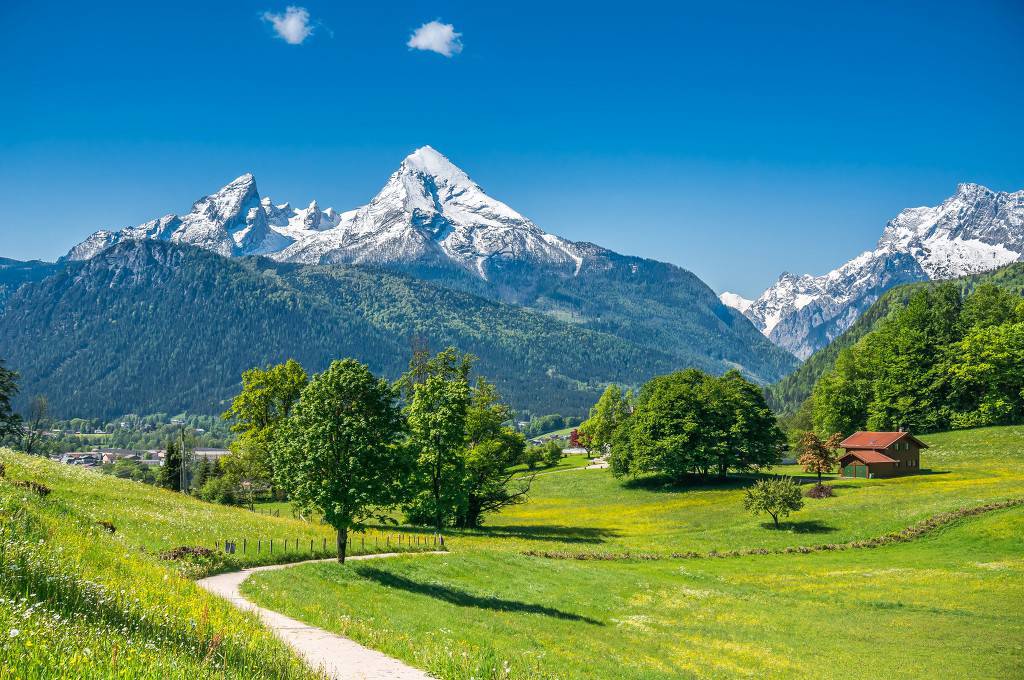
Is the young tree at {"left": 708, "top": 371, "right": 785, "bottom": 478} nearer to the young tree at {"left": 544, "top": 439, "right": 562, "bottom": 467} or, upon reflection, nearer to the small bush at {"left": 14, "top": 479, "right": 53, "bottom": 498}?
the young tree at {"left": 544, "top": 439, "right": 562, "bottom": 467}

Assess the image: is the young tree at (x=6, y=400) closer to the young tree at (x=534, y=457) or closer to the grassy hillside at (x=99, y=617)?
the grassy hillside at (x=99, y=617)

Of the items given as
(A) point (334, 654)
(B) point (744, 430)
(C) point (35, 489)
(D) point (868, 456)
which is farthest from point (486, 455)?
(D) point (868, 456)

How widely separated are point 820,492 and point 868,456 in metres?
19.4

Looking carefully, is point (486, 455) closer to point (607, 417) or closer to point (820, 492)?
point (820, 492)

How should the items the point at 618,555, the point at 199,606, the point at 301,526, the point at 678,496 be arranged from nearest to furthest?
the point at 199,606 < the point at 301,526 < the point at 618,555 < the point at 678,496

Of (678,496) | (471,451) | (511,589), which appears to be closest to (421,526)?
(471,451)

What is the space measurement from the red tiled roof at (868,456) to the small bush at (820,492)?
15236 mm

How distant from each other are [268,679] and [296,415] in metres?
28.9

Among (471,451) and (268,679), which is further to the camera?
(471,451)

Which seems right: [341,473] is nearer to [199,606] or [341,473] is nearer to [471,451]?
[199,606]

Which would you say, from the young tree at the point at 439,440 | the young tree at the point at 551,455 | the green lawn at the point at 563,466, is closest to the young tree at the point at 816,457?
the young tree at the point at 439,440

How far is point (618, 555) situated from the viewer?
5625 centimetres

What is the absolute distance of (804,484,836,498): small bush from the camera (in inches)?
2955

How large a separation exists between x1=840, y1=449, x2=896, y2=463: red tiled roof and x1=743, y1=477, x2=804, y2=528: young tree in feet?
102
